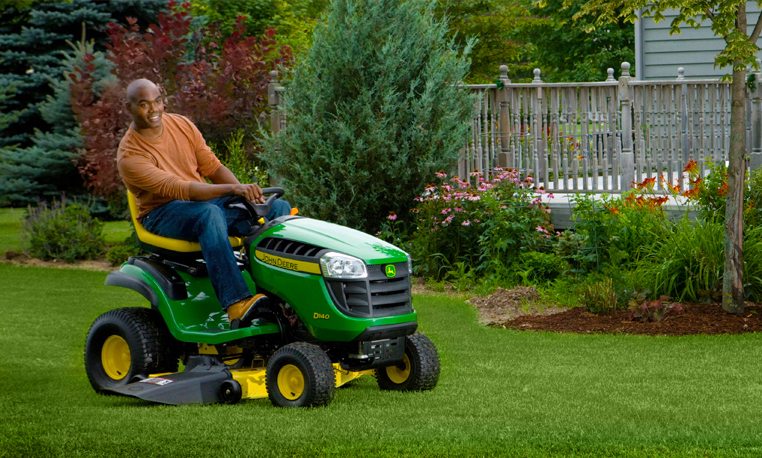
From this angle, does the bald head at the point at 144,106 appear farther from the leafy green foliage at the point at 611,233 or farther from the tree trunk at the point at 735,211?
the leafy green foliage at the point at 611,233

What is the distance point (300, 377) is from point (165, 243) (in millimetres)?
1199

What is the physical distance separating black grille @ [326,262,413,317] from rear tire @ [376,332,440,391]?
0.34m

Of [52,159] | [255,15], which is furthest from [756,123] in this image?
[255,15]

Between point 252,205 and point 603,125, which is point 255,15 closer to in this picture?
point 603,125

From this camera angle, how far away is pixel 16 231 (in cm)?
1850

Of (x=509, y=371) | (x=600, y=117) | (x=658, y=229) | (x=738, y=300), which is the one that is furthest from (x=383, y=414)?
(x=600, y=117)

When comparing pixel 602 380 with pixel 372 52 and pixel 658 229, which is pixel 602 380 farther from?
pixel 372 52

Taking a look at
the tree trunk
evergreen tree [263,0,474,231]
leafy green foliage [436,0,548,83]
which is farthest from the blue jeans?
leafy green foliage [436,0,548,83]

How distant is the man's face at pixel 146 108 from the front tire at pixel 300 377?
5.22 feet

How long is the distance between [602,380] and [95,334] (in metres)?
3.21

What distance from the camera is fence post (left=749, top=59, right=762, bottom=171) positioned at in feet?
34.7

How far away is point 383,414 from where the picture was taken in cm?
531

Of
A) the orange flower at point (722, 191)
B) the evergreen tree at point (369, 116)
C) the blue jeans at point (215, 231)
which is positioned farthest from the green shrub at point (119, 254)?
the blue jeans at point (215, 231)

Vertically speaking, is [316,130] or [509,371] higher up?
[316,130]
